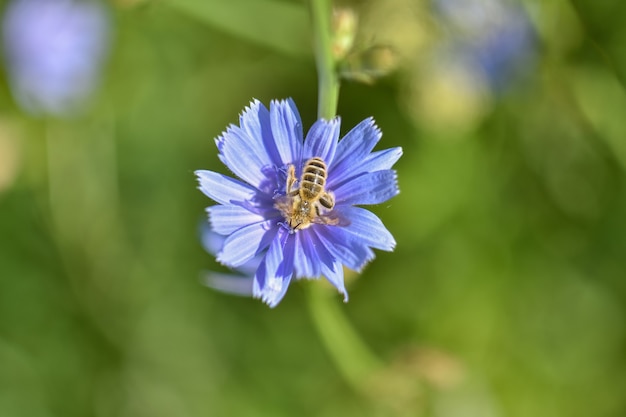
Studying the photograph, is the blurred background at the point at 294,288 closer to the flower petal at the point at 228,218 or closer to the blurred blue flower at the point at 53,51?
the blurred blue flower at the point at 53,51

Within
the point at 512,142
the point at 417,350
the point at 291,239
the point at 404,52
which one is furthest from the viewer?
the point at 512,142

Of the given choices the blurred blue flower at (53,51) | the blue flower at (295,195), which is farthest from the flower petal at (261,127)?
the blurred blue flower at (53,51)

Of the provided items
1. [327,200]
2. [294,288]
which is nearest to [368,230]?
[327,200]

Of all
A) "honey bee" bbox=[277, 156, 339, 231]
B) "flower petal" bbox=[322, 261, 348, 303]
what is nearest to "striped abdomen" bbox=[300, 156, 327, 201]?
"honey bee" bbox=[277, 156, 339, 231]

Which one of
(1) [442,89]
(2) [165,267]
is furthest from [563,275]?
(2) [165,267]

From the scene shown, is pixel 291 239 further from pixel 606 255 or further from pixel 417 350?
pixel 606 255
